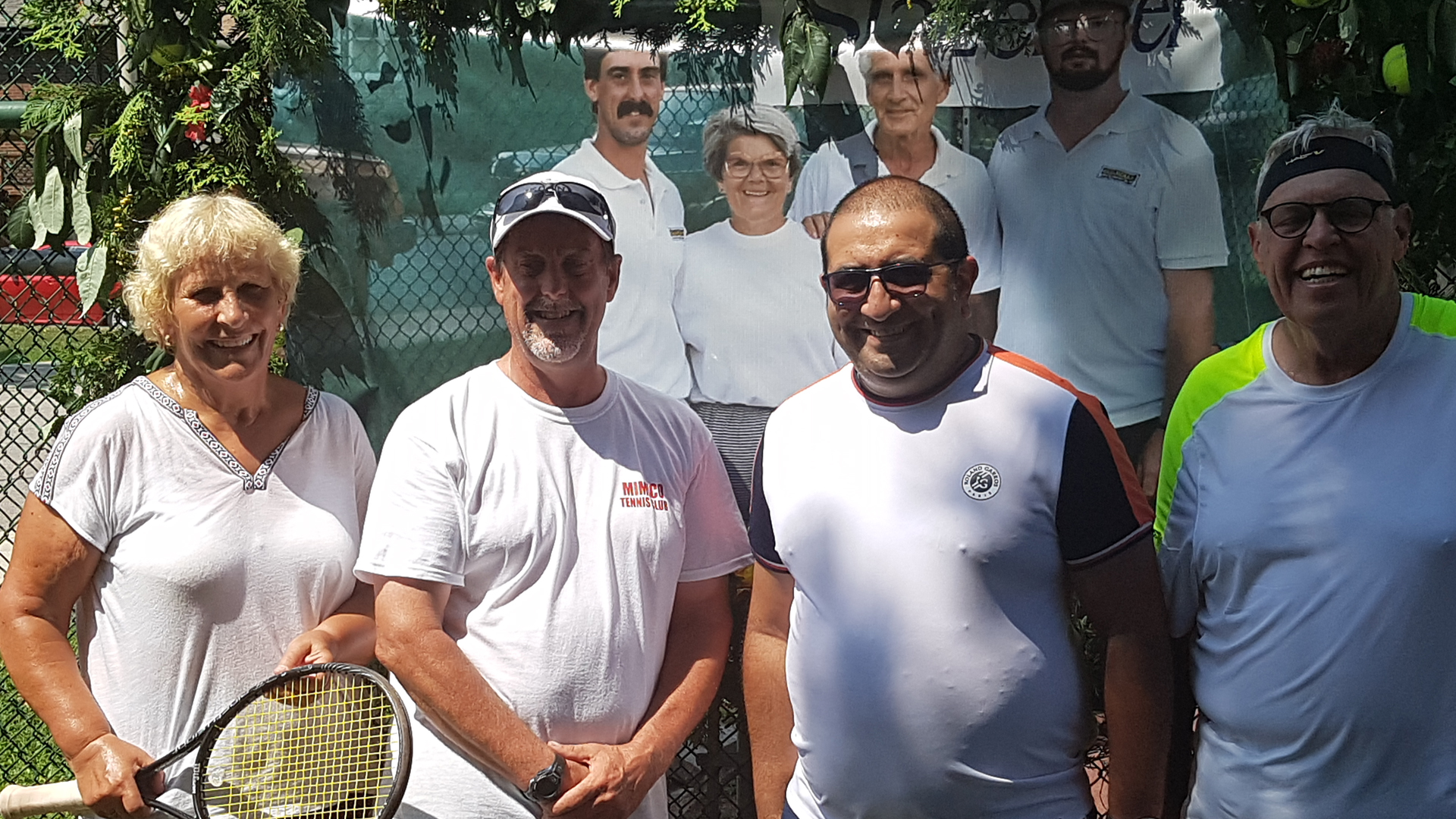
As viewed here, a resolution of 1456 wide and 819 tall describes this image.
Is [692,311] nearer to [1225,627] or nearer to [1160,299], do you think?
[1160,299]

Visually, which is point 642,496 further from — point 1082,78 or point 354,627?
point 1082,78

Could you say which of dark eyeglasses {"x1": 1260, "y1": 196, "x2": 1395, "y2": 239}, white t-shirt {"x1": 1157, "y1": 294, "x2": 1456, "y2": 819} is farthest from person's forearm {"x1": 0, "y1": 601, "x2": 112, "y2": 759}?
dark eyeglasses {"x1": 1260, "y1": 196, "x2": 1395, "y2": 239}

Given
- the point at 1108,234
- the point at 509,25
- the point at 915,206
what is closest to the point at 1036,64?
the point at 1108,234

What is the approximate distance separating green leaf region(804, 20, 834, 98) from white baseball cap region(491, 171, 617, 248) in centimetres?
77

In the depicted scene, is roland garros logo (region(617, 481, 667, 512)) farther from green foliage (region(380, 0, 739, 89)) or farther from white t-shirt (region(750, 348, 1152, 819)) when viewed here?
green foliage (region(380, 0, 739, 89))

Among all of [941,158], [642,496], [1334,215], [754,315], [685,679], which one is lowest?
[685,679]

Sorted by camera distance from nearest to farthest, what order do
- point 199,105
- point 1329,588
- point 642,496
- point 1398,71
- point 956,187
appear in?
point 1329,588
point 642,496
point 1398,71
point 956,187
point 199,105

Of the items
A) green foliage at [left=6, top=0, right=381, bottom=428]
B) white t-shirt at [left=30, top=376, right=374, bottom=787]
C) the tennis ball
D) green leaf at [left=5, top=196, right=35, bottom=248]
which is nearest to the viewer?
white t-shirt at [left=30, top=376, right=374, bottom=787]

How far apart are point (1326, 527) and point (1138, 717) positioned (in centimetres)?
55

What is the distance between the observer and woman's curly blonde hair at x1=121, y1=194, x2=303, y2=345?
2812 mm

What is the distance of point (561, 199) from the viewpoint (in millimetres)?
2762

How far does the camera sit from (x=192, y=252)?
2.80 metres

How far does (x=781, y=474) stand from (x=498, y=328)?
3.76ft

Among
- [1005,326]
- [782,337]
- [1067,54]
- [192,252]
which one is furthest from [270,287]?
[1067,54]
